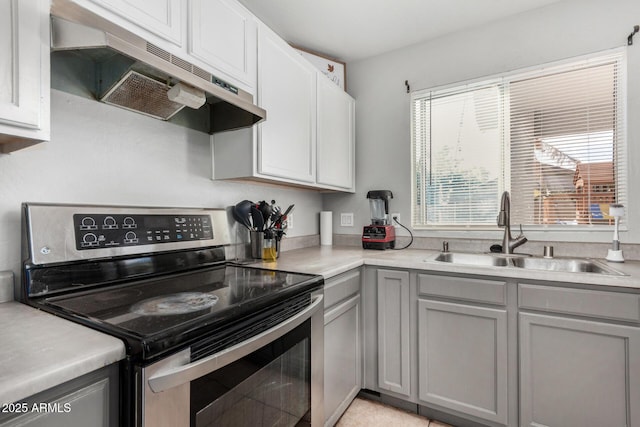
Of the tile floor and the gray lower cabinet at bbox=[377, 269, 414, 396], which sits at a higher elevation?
the gray lower cabinet at bbox=[377, 269, 414, 396]

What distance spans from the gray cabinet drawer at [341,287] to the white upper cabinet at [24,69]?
1.22m

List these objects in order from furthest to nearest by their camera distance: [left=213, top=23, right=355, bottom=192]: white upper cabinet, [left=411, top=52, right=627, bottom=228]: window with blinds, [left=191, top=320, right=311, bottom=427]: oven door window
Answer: [left=411, top=52, right=627, bottom=228]: window with blinds → [left=213, top=23, right=355, bottom=192]: white upper cabinet → [left=191, top=320, right=311, bottom=427]: oven door window

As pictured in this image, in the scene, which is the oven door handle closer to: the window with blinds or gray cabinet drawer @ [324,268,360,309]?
gray cabinet drawer @ [324,268,360,309]

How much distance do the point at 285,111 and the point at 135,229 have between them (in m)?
1.03

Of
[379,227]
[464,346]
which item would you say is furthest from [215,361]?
[379,227]

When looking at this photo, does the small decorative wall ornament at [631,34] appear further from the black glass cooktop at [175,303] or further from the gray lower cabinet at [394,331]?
the black glass cooktop at [175,303]

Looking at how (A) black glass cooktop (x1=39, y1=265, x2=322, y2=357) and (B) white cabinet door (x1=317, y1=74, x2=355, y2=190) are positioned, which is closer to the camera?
(A) black glass cooktop (x1=39, y1=265, x2=322, y2=357)

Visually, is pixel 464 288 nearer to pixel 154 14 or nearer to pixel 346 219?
pixel 346 219

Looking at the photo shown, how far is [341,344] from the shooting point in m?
1.69

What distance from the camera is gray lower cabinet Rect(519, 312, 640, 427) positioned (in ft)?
4.31

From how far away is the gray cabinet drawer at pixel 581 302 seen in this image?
1306 mm

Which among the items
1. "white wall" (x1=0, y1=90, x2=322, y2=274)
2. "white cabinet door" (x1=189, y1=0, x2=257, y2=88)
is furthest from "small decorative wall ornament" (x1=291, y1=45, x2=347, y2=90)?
"white wall" (x1=0, y1=90, x2=322, y2=274)

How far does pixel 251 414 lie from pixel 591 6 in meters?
2.82

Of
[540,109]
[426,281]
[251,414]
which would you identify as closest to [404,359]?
[426,281]
